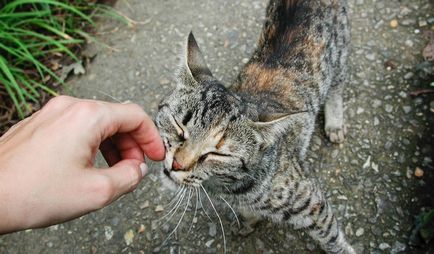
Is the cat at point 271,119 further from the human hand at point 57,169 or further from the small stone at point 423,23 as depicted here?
the small stone at point 423,23

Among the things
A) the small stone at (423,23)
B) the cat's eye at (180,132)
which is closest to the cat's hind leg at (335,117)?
the small stone at (423,23)

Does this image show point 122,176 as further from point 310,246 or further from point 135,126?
point 310,246

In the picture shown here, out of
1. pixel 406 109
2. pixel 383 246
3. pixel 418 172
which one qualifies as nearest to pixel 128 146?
pixel 383 246

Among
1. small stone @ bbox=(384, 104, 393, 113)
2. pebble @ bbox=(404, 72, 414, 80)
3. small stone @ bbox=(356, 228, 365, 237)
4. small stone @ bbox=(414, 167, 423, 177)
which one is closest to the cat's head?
small stone @ bbox=(356, 228, 365, 237)

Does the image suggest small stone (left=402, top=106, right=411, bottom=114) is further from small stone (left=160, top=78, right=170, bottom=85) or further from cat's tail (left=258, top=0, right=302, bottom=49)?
small stone (left=160, top=78, right=170, bottom=85)

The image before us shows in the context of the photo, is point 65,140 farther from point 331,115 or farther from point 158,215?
point 331,115

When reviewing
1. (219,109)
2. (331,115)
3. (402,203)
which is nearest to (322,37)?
(331,115)
